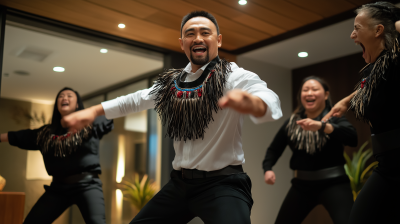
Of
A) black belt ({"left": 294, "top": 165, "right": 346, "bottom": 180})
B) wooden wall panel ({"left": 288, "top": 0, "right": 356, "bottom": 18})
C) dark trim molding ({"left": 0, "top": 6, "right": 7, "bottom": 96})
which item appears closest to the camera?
black belt ({"left": 294, "top": 165, "right": 346, "bottom": 180})

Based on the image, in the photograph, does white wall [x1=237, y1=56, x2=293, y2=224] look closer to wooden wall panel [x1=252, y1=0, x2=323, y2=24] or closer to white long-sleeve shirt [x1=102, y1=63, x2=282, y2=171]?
wooden wall panel [x1=252, y1=0, x2=323, y2=24]

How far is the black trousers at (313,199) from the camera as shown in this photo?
8.20ft

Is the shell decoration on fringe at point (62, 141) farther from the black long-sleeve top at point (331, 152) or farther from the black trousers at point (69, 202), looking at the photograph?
the black long-sleeve top at point (331, 152)

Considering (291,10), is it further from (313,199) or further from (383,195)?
(383,195)

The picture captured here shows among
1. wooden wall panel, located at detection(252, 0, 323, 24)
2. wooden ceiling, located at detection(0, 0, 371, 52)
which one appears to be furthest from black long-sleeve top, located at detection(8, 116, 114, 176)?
wooden wall panel, located at detection(252, 0, 323, 24)

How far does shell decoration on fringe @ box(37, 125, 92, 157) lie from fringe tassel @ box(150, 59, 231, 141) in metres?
1.48

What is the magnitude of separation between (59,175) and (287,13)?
2.68 m

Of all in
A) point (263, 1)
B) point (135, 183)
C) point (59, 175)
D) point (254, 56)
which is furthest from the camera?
point (254, 56)

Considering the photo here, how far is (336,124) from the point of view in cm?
277

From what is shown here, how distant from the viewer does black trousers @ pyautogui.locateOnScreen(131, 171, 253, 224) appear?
148 centimetres

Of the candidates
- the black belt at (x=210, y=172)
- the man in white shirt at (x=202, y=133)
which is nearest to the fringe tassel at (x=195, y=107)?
the man in white shirt at (x=202, y=133)

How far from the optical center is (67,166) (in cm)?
296

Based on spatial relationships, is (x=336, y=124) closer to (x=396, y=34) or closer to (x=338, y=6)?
(x=396, y=34)

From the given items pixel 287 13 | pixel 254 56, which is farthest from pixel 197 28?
pixel 254 56
